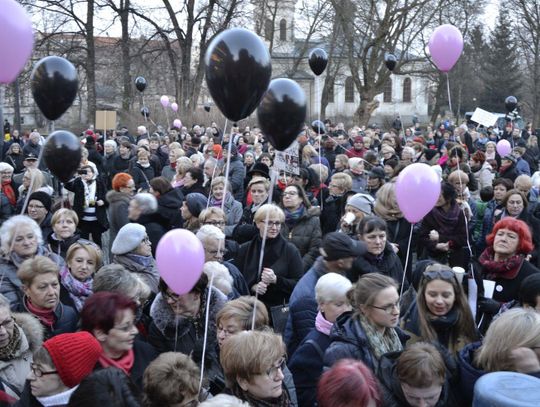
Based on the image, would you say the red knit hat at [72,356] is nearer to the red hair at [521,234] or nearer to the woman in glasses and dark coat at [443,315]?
the woman in glasses and dark coat at [443,315]

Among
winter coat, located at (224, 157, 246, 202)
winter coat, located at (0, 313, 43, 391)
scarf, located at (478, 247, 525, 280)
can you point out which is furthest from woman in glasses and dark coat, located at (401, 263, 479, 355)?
winter coat, located at (224, 157, 246, 202)

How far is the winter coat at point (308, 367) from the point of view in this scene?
3398mm

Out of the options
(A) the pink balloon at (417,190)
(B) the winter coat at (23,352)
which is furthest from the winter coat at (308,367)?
(A) the pink balloon at (417,190)

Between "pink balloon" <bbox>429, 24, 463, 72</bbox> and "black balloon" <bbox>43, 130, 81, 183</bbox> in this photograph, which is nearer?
"black balloon" <bbox>43, 130, 81, 183</bbox>

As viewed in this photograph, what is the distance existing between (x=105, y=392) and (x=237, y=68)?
183cm

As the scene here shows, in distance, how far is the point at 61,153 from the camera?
187 inches

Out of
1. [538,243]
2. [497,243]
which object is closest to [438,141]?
[538,243]

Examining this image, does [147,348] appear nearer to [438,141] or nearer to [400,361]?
[400,361]

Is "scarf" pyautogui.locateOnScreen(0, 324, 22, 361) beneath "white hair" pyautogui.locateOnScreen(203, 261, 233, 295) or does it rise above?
beneath

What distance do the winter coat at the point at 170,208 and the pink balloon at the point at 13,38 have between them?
110 inches

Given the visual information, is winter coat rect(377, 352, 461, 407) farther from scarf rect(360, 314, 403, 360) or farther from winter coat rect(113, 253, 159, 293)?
winter coat rect(113, 253, 159, 293)

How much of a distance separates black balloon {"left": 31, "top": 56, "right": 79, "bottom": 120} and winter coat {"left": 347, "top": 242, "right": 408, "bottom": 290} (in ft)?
7.55

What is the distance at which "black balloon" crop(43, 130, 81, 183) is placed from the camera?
4.75 metres

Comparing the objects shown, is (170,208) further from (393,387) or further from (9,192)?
(393,387)
